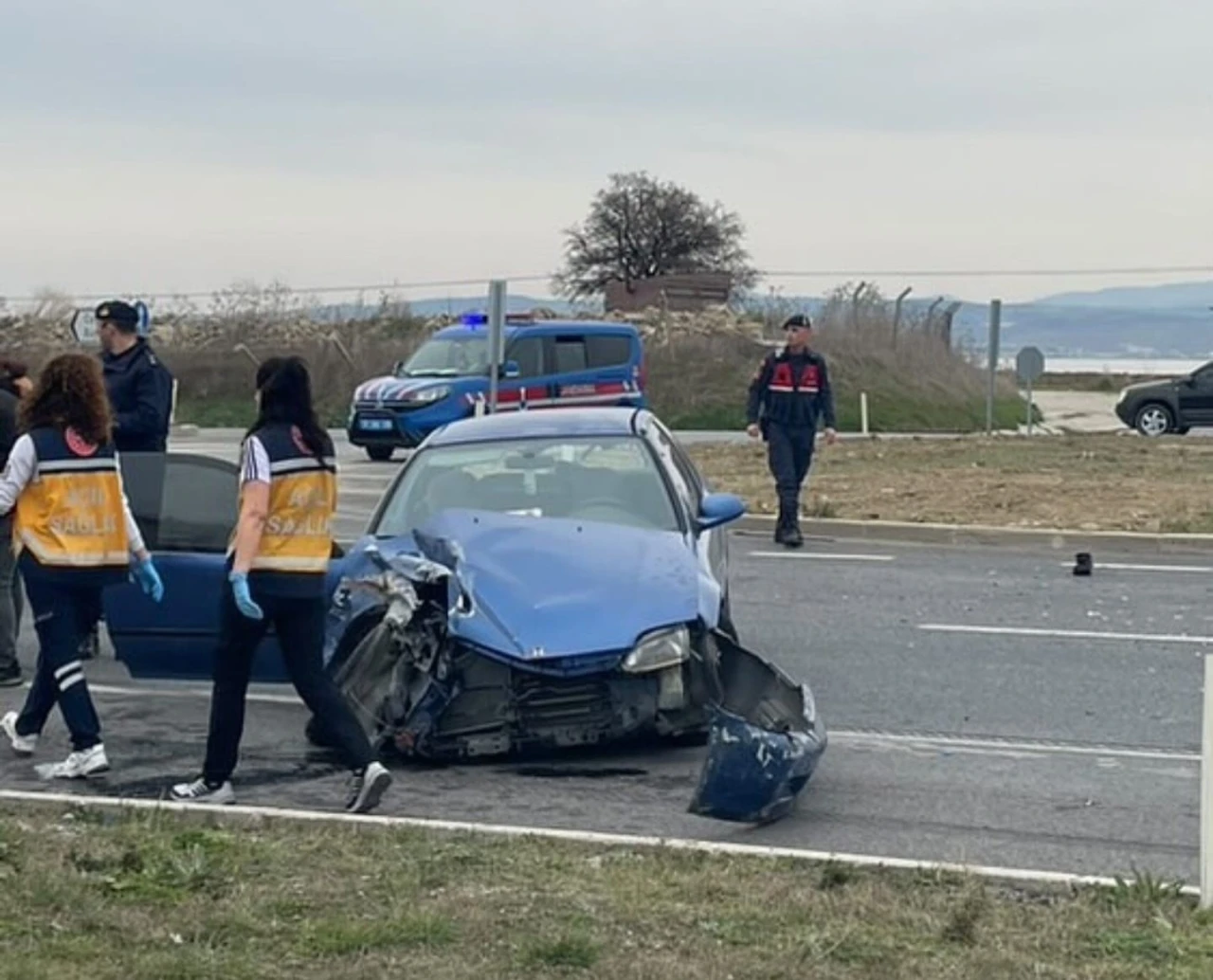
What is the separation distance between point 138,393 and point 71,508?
2827 millimetres

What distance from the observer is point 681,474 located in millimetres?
10273

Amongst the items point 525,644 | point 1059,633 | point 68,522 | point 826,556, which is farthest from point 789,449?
point 68,522

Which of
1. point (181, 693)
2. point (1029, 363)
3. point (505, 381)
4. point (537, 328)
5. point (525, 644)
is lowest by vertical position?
point (181, 693)

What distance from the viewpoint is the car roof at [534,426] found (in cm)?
1025

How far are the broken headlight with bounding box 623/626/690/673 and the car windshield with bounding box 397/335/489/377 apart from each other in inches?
903

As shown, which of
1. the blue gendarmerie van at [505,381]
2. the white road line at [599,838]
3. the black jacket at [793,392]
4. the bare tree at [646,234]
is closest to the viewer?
the white road line at [599,838]

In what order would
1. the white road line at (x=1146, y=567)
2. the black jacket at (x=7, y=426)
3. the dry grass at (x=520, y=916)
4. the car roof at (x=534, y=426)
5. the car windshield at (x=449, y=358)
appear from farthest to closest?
the car windshield at (x=449, y=358) → the white road line at (x=1146, y=567) → the car roof at (x=534, y=426) → the black jacket at (x=7, y=426) → the dry grass at (x=520, y=916)

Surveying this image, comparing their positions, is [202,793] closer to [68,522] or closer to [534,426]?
[68,522]

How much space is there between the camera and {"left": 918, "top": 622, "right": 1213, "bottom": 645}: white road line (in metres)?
12.0

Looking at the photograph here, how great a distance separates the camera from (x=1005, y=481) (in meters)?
21.4

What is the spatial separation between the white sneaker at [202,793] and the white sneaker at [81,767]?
1.95 ft

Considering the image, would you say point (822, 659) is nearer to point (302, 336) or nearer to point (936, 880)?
point (936, 880)

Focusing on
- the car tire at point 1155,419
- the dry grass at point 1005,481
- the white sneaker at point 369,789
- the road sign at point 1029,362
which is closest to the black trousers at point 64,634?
the white sneaker at point 369,789

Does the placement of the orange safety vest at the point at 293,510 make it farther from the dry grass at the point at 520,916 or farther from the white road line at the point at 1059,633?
the white road line at the point at 1059,633
